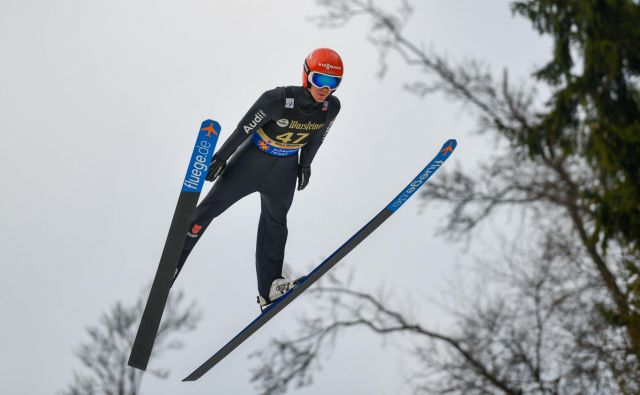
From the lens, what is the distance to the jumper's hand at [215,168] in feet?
11.6

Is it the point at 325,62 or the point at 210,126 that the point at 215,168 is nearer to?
the point at 210,126

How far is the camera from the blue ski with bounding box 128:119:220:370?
3303mm

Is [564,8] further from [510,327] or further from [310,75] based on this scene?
[310,75]

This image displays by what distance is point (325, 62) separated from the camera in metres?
3.29

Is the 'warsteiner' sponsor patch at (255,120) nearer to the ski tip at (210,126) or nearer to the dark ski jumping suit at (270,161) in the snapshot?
the dark ski jumping suit at (270,161)

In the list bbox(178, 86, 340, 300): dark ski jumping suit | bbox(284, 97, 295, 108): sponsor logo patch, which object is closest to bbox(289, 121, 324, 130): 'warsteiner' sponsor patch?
bbox(178, 86, 340, 300): dark ski jumping suit

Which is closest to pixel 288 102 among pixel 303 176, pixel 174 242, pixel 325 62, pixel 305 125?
pixel 305 125

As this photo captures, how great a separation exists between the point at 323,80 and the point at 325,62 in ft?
0.30

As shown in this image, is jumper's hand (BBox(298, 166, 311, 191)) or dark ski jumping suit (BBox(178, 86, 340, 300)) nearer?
dark ski jumping suit (BBox(178, 86, 340, 300))

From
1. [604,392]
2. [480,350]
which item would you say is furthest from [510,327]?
[604,392]

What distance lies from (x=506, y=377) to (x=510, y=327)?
817mm

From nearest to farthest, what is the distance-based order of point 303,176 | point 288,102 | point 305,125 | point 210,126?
point 210,126
point 288,102
point 305,125
point 303,176

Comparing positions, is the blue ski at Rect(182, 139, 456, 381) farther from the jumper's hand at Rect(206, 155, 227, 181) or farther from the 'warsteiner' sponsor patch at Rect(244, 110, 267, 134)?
the 'warsteiner' sponsor patch at Rect(244, 110, 267, 134)

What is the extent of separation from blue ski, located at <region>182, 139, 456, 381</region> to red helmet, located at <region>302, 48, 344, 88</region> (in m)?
1.19
